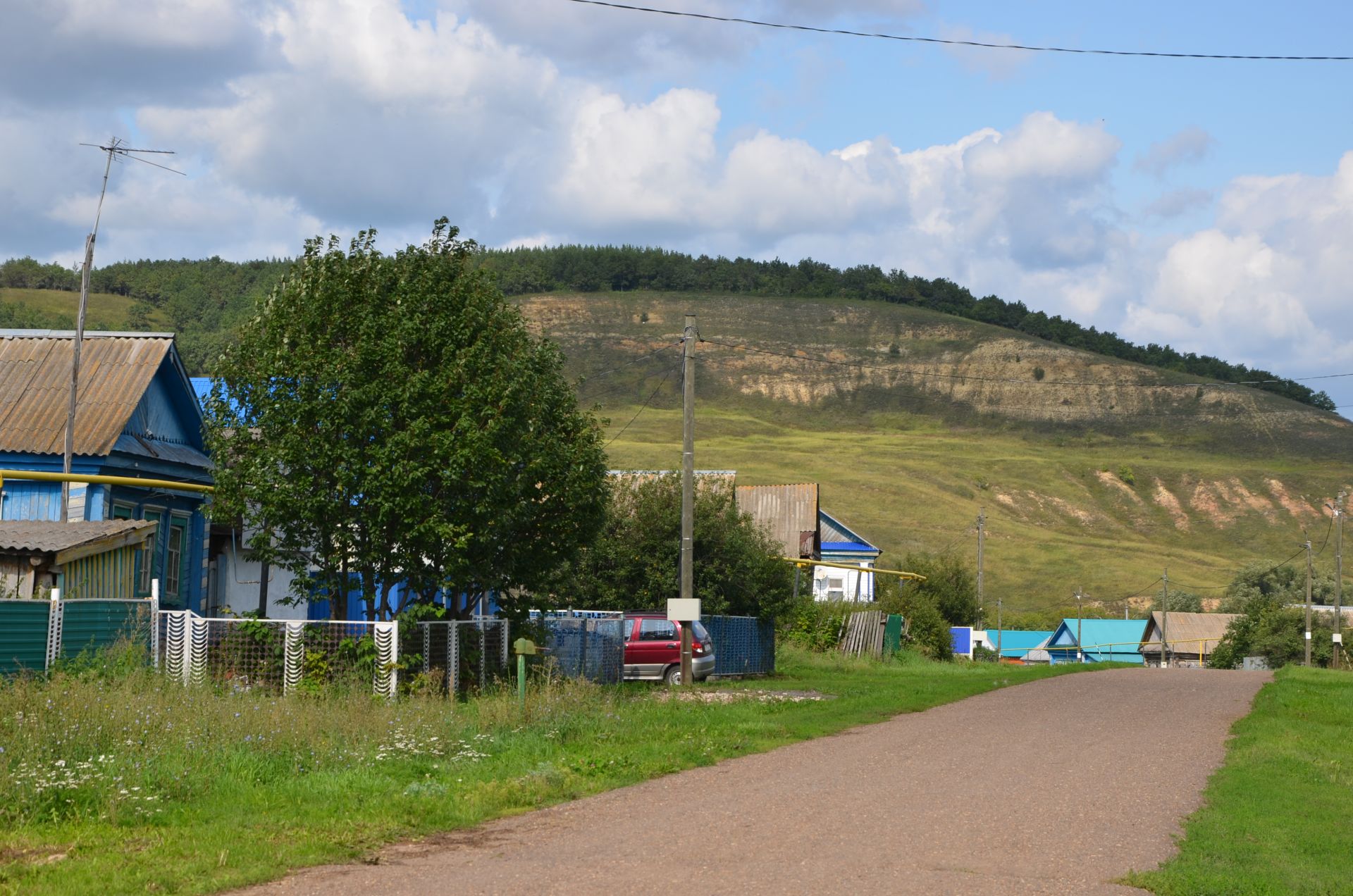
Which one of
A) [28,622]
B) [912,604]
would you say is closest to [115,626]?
[28,622]

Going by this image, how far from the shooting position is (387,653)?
60.0ft

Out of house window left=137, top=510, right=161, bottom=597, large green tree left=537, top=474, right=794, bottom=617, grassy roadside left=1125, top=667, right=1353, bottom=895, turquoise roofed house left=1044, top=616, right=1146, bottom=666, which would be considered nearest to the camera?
grassy roadside left=1125, top=667, right=1353, bottom=895

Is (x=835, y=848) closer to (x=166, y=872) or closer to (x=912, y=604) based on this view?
(x=166, y=872)

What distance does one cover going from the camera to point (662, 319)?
186 metres

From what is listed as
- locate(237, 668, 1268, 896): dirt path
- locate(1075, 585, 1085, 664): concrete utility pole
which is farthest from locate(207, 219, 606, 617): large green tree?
locate(1075, 585, 1085, 664): concrete utility pole

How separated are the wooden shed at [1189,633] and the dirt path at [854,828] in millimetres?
67829

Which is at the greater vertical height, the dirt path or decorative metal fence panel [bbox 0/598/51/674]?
decorative metal fence panel [bbox 0/598/51/674]

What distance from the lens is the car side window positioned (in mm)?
27656

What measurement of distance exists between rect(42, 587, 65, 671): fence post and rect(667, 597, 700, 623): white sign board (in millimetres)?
10911

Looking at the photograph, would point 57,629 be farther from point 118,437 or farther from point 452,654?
point 118,437

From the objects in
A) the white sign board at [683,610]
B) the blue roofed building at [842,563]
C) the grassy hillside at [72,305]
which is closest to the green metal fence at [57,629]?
the white sign board at [683,610]

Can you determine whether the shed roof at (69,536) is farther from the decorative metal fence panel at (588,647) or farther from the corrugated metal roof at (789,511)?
the corrugated metal roof at (789,511)

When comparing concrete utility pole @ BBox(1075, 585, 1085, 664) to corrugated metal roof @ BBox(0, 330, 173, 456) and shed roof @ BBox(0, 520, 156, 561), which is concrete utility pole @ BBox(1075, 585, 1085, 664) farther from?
shed roof @ BBox(0, 520, 156, 561)

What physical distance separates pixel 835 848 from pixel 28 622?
1122cm
